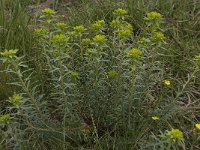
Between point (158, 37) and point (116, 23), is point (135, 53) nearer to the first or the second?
point (158, 37)

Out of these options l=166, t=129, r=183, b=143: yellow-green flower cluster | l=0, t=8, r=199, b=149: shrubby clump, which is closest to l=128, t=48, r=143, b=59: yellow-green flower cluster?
l=0, t=8, r=199, b=149: shrubby clump

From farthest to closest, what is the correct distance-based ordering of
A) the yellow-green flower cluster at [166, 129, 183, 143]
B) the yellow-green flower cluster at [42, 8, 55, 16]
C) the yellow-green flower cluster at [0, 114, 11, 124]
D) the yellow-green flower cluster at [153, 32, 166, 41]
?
the yellow-green flower cluster at [42, 8, 55, 16]
the yellow-green flower cluster at [153, 32, 166, 41]
the yellow-green flower cluster at [0, 114, 11, 124]
the yellow-green flower cluster at [166, 129, 183, 143]

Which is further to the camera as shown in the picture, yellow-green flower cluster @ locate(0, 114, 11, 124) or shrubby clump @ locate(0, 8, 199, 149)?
shrubby clump @ locate(0, 8, 199, 149)

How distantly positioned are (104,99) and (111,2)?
1736 mm

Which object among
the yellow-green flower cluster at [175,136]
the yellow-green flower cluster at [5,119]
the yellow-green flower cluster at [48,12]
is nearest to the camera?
the yellow-green flower cluster at [175,136]

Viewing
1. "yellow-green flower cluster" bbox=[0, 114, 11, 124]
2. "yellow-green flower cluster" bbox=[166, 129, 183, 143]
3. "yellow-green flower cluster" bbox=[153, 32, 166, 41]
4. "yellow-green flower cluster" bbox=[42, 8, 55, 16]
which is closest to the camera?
"yellow-green flower cluster" bbox=[166, 129, 183, 143]

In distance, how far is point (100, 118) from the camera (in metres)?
2.55

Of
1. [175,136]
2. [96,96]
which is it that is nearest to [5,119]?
[96,96]

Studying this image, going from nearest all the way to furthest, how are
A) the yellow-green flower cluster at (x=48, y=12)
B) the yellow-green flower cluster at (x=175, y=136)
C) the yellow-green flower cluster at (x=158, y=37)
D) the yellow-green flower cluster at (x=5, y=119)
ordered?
the yellow-green flower cluster at (x=175, y=136) → the yellow-green flower cluster at (x=5, y=119) → the yellow-green flower cluster at (x=158, y=37) → the yellow-green flower cluster at (x=48, y=12)

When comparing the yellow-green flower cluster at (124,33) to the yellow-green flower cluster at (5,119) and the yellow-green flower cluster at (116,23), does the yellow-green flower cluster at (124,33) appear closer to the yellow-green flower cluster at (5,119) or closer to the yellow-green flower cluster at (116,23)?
the yellow-green flower cluster at (116,23)

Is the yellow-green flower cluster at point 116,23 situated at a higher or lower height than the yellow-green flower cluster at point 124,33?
higher

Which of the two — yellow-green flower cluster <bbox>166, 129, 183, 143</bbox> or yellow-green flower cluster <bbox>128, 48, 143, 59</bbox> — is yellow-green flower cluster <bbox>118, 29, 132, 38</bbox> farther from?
yellow-green flower cluster <bbox>166, 129, 183, 143</bbox>

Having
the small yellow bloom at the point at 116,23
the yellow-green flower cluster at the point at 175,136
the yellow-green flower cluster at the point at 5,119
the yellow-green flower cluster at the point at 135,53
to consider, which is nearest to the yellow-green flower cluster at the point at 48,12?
the small yellow bloom at the point at 116,23

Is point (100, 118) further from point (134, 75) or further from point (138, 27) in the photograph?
point (138, 27)
